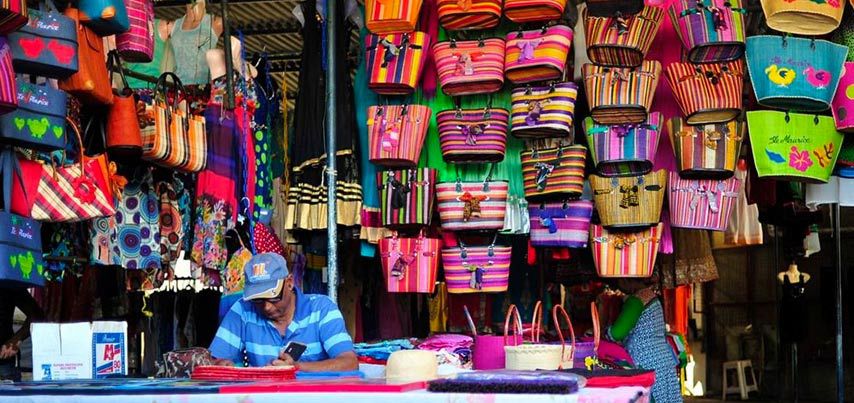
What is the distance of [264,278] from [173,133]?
1809 millimetres

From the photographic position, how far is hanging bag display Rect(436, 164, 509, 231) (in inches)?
271

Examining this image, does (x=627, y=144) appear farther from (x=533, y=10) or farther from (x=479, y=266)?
(x=479, y=266)

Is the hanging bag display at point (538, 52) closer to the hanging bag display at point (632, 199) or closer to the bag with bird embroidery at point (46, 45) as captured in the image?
the hanging bag display at point (632, 199)

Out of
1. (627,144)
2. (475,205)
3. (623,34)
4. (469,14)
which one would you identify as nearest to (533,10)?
(469,14)

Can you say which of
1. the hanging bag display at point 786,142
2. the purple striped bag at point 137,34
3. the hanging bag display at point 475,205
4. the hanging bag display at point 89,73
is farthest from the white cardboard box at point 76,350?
the hanging bag display at point 786,142

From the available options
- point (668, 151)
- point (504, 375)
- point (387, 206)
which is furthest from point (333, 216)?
point (504, 375)

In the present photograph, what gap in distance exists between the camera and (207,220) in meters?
7.32

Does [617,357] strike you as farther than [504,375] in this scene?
Yes

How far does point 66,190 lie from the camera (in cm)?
605

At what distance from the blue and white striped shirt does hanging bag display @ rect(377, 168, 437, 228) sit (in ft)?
4.93

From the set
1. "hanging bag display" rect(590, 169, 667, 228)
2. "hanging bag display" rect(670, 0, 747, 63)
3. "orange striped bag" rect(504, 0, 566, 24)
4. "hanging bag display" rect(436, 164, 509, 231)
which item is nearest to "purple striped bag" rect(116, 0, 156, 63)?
"hanging bag display" rect(436, 164, 509, 231)

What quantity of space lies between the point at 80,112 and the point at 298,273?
220 cm

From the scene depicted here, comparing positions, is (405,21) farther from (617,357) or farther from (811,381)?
(811,381)

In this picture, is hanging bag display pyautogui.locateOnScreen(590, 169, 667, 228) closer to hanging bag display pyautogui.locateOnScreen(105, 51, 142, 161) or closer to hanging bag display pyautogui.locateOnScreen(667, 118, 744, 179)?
hanging bag display pyautogui.locateOnScreen(667, 118, 744, 179)
